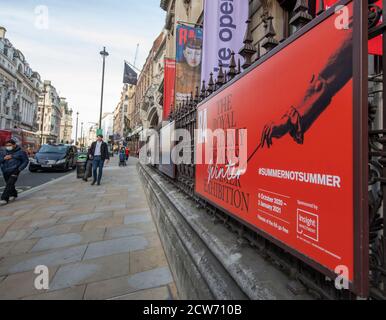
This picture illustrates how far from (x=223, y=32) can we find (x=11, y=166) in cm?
631

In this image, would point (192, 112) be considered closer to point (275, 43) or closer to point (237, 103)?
point (237, 103)

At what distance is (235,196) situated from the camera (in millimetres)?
2014

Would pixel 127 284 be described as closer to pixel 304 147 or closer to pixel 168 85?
pixel 304 147

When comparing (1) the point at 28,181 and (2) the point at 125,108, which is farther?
(2) the point at 125,108

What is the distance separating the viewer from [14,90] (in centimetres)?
5284

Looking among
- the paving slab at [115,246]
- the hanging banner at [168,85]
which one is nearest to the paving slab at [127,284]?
the paving slab at [115,246]

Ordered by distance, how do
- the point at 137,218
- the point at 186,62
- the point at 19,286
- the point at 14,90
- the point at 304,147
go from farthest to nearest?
1. the point at 14,90
2. the point at 186,62
3. the point at 137,218
4. the point at 19,286
5. the point at 304,147

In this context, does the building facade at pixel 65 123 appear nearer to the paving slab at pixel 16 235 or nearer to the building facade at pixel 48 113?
the building facade at pixel 48 113

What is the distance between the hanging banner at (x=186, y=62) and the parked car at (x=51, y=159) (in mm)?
9821

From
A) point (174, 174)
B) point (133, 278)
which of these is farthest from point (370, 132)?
point (174, 174)

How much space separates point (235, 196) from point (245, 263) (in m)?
0.57

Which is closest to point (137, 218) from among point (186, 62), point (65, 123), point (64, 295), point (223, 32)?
point (64, 295)

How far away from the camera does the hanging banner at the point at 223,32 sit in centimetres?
486

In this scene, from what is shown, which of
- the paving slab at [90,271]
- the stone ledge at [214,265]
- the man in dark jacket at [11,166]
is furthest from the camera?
the man in dark jacket at [11,166]
